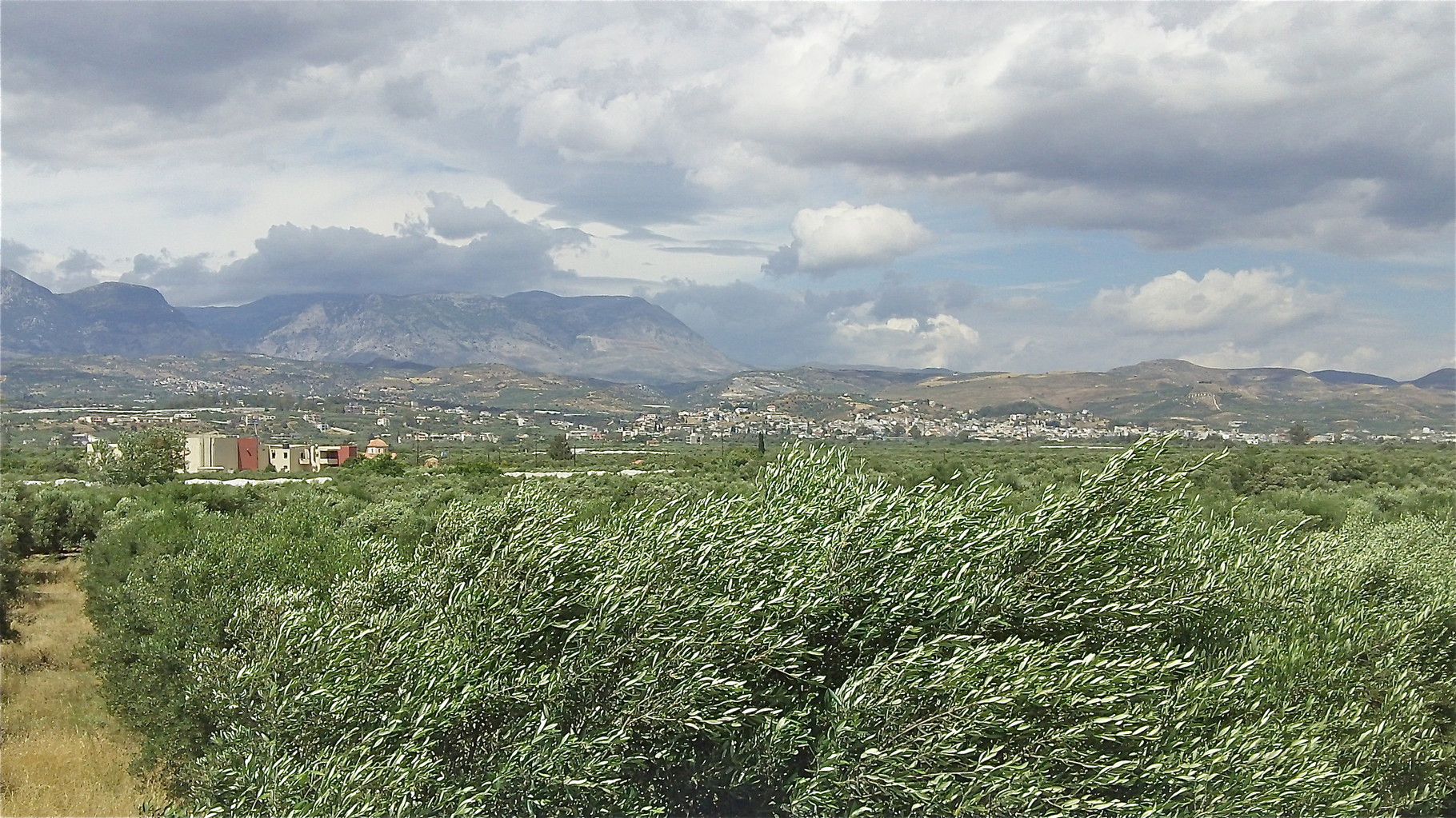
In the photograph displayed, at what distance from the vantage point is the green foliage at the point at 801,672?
28.5ft

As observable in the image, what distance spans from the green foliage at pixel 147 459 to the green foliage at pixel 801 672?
2508 inches

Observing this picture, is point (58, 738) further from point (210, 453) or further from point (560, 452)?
point (210, 453)

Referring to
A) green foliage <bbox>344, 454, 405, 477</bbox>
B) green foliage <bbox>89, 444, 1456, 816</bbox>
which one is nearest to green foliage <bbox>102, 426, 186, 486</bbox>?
green foliage <bbox>344, 454, 405, 477</bbox>

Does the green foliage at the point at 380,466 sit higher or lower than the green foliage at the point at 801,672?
lower

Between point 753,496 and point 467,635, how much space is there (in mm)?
3807

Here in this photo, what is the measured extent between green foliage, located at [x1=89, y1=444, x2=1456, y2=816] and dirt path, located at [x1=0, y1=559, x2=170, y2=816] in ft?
18.3

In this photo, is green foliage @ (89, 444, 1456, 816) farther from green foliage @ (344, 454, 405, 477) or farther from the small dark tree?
the small dark tree

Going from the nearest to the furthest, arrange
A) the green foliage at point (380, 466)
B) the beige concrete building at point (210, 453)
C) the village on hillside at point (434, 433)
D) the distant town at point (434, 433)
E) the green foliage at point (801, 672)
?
the green foliage at point (801, 672), the green foliage at point (380, 466), the beige concrete building at point (210, 453), the village on hillside at point (434, 433), the distant town at point (434, 433)

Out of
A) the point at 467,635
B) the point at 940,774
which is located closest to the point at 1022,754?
the point at 940,774

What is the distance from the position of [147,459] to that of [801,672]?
7745 cm

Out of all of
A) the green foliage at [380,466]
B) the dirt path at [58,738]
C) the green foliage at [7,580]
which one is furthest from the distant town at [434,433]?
the dirt path at [58,738]

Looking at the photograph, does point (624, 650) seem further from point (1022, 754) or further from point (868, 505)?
point (1022, 754)

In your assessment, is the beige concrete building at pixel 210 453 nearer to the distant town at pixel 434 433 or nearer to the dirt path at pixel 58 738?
the distant town at pixel 434 433

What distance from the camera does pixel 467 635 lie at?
952 cm
